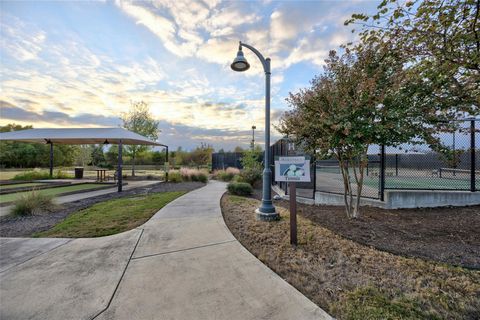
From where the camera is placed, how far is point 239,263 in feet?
9.96

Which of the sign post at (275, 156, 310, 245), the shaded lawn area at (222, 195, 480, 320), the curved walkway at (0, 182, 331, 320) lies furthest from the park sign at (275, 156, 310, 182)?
the curved walkway at (0, 182, 331, 320)

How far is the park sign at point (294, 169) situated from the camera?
4026mm

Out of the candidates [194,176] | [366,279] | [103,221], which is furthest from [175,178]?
[366,279]

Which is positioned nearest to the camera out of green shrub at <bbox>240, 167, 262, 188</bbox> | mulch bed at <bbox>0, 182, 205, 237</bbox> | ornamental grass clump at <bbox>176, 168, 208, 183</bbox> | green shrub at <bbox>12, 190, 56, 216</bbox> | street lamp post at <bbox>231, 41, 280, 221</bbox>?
mulch bed at <bbox>0, 182, 205, 237</bbox>

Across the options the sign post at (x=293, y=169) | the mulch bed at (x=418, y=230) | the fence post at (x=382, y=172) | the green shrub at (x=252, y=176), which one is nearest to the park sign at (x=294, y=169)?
the sign post at (x=293, y=169)

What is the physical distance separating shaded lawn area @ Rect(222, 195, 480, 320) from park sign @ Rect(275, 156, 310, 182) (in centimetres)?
108

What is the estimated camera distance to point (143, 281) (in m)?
2.63

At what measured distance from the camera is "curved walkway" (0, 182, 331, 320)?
2127 mm

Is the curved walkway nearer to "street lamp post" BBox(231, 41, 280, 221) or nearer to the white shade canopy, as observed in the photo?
"street lamp post" BBox(231, 41, 280, 221)

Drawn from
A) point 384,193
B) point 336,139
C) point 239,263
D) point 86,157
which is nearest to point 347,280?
point 239,263

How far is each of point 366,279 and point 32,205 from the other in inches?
324

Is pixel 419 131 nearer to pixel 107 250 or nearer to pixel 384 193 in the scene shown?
pixel 384 193

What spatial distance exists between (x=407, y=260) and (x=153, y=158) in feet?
119

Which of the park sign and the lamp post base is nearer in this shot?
the park sign
